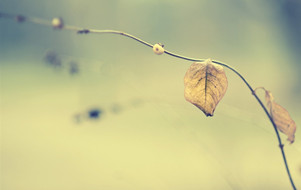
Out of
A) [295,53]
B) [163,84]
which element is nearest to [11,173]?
[163,84]

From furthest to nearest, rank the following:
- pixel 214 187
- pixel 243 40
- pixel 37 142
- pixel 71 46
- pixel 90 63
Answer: pixel 71 46 < pixel 243 40 < pixel 37 142 < pixel 214 187 < pixel 90 63

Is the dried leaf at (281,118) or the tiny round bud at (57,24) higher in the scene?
the tiny round bud at (57,24)

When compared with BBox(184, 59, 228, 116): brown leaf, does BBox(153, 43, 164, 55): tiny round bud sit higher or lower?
higher

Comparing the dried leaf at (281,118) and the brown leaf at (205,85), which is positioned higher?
the brown leaf at (205,85)

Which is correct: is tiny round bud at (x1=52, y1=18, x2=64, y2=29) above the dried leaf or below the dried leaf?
above

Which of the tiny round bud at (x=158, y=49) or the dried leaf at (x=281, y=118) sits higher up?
the tiny round bud at (x=158, y=49)

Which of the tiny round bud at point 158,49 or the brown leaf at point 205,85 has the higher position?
the tiny round bud at point 158,49

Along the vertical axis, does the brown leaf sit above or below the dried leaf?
above

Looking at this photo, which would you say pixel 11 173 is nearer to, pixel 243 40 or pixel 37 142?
pixel 37 142
